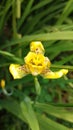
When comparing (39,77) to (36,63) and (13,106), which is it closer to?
(13,106)

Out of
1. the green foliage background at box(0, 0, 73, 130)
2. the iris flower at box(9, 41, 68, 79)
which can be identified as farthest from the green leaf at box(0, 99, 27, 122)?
the iris flower at box(9, 41, 68, 79)

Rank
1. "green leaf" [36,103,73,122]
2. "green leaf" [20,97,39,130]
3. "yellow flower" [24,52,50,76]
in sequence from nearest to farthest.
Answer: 1. "yellow flower" [24,52,50,76]
2. "green leaf" [20,97,39,130]
3. "green leaf" [36,103,73,122]

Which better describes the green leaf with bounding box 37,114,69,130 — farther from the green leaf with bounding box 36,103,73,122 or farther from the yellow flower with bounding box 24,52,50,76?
the yellow flower with bounding box 24,52,50,76

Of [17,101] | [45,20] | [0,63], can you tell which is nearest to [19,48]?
[0,63]

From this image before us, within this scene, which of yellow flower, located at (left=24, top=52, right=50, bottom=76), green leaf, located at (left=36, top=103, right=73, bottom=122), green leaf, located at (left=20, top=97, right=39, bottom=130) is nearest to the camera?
yellow flower, located at (left=24, top=52, right=50, bottom=76)

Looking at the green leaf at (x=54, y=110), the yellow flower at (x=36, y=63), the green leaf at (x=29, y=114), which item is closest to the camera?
the yellow flower at (x=36, y=63)

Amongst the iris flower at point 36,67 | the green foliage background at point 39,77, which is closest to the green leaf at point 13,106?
the green foliage background at point 39,77

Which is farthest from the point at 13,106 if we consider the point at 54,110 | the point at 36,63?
the point at 36,63

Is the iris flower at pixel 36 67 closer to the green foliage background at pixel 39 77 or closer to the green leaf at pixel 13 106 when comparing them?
the green foliage background at pixel 39 77

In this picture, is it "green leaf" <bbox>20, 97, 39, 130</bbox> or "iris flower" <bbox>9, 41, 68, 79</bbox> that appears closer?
"iris flower" <bbox>9, 41, 68, 79</bbox>
